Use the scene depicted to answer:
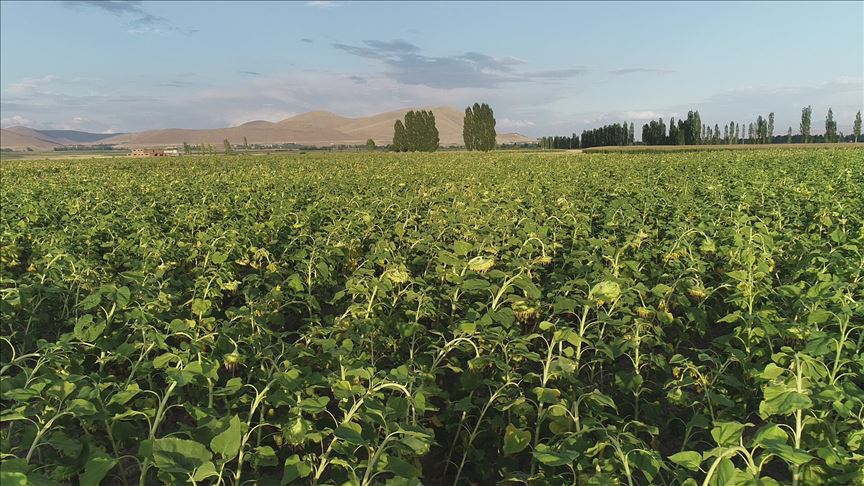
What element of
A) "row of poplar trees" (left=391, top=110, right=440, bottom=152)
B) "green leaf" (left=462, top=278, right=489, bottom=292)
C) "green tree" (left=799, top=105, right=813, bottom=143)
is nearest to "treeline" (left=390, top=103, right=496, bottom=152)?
"row of poplar trees" (left=391, top=110, right=440, bottom=152)

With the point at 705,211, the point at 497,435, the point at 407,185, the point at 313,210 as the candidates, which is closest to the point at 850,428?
the point at 497,435

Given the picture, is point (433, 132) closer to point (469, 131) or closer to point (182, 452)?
point (469, 131)

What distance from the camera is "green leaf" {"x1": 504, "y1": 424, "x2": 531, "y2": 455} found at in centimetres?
264

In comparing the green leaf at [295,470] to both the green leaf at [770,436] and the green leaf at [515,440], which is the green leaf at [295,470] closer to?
the green leaf at [515,440]

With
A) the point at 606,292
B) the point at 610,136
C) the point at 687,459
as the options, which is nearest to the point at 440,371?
the point at 606,292

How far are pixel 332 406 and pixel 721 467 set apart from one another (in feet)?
9.70

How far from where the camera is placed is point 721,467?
1963 mm

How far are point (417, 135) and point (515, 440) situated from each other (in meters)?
104

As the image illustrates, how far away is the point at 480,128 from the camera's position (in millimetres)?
101188

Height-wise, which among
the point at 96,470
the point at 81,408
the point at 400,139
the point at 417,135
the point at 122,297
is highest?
the point at 417,135

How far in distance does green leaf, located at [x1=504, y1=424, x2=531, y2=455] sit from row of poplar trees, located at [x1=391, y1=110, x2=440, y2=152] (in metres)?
103

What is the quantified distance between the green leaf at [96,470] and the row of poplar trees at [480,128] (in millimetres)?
101629

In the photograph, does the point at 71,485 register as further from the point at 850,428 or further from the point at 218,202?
the point at 218,202

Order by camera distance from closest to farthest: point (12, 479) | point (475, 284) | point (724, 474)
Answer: point (12, 479), point (724, 474), point (475, 284)
